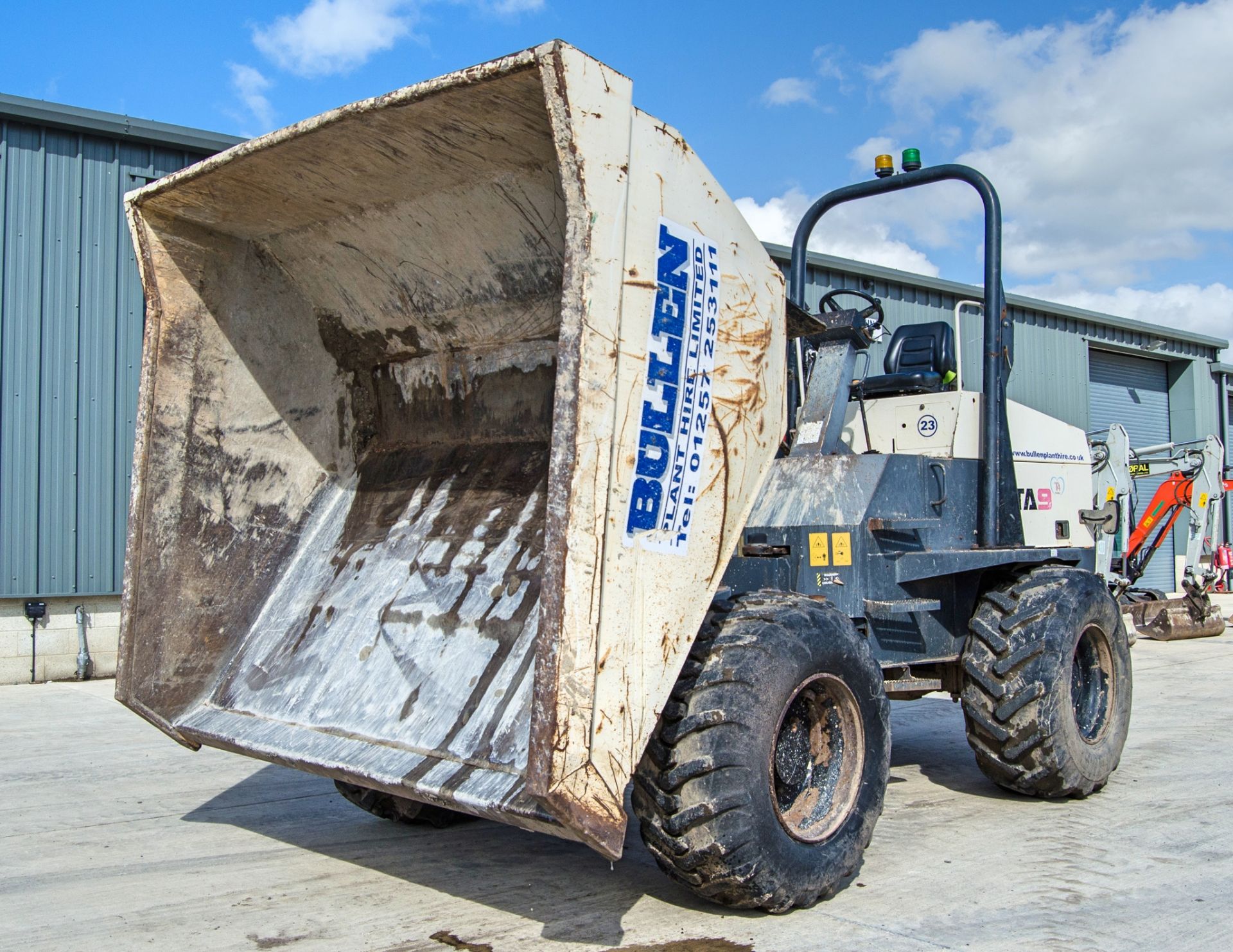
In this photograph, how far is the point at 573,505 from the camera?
281 centimetres

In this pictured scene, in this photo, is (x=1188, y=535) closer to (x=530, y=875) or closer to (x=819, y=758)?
(x=819, y=758)

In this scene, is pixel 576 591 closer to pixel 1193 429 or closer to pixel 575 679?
pixel 575 679

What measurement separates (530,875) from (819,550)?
1655mm

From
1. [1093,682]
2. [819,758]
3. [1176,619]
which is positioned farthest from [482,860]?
[1176,619]

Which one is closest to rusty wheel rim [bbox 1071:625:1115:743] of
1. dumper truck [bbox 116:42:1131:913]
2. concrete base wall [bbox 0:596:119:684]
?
dumper truck [bbox 116:42:1131:913]

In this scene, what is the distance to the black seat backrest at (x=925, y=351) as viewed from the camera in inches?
220

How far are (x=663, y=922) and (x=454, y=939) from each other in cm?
64

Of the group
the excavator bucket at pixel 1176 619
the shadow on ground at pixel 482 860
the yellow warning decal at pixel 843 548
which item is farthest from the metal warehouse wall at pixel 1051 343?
the shadow on ground at pixel 482 860

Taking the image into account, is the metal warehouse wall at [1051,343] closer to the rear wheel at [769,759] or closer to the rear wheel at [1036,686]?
the rear wheel at [1036,686]

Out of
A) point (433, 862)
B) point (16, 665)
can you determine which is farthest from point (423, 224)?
point (16, 665)

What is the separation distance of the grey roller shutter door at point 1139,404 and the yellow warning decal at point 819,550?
58.0 ft

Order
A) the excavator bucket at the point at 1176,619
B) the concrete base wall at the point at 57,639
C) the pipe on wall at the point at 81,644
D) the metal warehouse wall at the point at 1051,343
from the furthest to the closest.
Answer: the metal warehouse wall at the point at 1051,343, the excavator bucket at the point at 1176,619, the pipe on wall at the point at 81,644, the concrete base wall at the point at 57,639

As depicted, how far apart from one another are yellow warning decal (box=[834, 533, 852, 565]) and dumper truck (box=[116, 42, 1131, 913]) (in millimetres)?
16

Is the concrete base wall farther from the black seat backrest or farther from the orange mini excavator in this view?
the orange mini excavator
